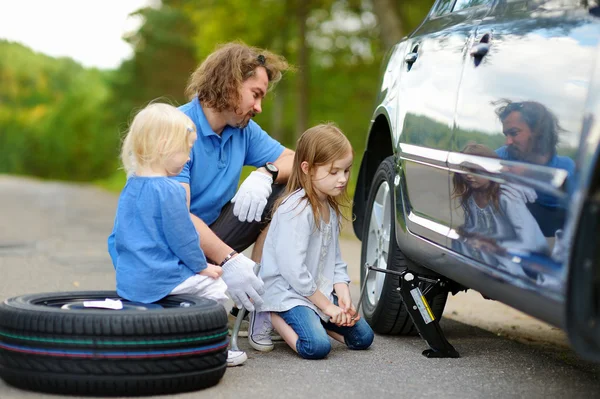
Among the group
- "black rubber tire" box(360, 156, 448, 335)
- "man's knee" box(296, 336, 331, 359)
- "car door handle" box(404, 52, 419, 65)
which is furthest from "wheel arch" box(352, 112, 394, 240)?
"man's knee" box(296, 336, 331, 359)

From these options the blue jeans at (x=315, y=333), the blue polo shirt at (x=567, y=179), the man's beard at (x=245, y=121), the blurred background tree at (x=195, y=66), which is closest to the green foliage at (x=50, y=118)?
the blurred background tree at (x=195, y=66)

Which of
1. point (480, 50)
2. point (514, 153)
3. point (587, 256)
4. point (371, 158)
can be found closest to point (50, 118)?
point (371, 158)

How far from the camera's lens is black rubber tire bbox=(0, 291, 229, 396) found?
2.98m

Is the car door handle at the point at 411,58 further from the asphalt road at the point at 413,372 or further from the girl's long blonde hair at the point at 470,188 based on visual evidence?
the asphalt road at the point at 413,372

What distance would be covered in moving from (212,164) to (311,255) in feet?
2.23

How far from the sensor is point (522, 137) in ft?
9.23

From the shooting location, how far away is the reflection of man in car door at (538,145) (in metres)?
2.53

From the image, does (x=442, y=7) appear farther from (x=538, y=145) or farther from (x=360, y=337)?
(x=538, y=145)

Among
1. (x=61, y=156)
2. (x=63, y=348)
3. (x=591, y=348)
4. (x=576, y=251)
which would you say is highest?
(x=576, y=251)

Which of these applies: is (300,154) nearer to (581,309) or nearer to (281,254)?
(281,254)

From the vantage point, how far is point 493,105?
310cm

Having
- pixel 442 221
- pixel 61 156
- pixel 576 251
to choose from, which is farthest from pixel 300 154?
pixel 61 156

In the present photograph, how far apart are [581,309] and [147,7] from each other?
42.3 meters

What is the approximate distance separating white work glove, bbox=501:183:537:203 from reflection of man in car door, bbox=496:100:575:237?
2 centimetres
